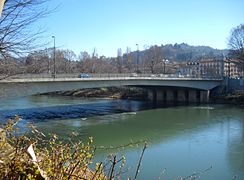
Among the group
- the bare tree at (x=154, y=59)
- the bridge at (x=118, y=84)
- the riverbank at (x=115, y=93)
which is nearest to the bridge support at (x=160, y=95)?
the bridge at (x=118, y=84)

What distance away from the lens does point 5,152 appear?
123 inches

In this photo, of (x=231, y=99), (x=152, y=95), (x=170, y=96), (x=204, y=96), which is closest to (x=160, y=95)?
(x=152, y=95)

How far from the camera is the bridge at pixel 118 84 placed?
2164 cm

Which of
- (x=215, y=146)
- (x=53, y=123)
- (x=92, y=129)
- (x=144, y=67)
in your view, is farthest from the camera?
(x=144, y=67)

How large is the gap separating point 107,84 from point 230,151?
59.7 ft

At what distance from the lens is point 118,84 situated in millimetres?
33312

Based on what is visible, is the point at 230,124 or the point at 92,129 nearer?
the point at 92,129

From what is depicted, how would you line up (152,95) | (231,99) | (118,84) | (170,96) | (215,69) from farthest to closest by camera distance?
(215,69), (152,95), (170,96), (231,99), (118,84)

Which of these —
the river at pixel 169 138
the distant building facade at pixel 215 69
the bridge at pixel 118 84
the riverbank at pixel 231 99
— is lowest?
the river at pixel 169 138

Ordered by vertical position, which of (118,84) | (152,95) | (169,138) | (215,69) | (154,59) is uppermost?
(154,59)

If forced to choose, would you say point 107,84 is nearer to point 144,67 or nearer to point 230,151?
point 230,151

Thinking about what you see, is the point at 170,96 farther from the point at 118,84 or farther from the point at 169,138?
the point at 169,138

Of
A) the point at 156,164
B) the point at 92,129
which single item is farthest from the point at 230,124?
the point at 156,164

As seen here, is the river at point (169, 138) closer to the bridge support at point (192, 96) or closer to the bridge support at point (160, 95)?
the bridge support at point (192, 96)
